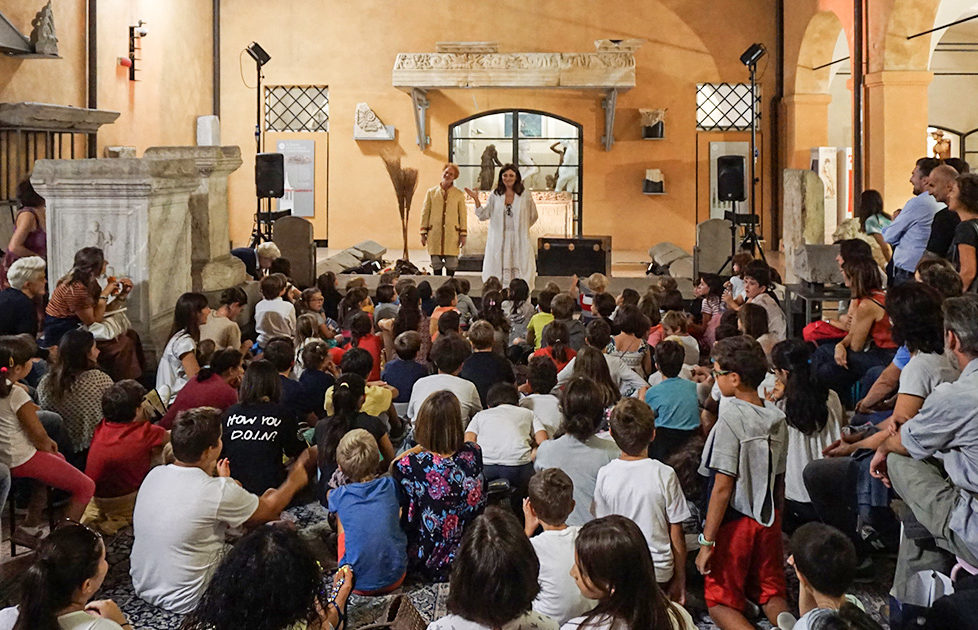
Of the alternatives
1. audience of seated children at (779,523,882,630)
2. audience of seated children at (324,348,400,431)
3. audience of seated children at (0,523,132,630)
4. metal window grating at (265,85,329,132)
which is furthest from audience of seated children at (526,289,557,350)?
metal window grating at (265,85,329,132)

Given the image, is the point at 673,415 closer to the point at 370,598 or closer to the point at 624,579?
the point at 370,598

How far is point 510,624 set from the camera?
270 centimetres

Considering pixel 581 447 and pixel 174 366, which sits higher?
pixel 174 366

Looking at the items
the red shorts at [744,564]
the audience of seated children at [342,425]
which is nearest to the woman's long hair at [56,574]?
the audience of seated children at [342,425]

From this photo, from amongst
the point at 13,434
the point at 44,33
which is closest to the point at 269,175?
the point at 44,33

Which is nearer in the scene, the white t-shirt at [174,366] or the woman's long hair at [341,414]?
the woman's long hair at [341,414]

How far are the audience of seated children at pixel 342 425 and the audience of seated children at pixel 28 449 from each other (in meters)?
0.92

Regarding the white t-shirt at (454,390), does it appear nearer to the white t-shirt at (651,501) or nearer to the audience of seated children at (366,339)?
the audience of seated children at (366,339)

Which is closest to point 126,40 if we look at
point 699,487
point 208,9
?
point 208,9

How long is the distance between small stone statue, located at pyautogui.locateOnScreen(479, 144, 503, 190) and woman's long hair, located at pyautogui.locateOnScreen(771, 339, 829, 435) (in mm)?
11355

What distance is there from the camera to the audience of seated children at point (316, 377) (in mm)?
5590

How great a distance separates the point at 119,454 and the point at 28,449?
1.26ft

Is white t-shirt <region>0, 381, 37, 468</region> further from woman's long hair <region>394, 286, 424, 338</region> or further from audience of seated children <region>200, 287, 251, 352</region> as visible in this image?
woman's long hair <region>394, 286, 424, 338</region>

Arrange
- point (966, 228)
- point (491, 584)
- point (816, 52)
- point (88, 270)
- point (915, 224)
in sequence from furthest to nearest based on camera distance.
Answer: point (816, 52) → point (915, 224) → point (88, 270) → point (966, 228) → point (491, 584)
